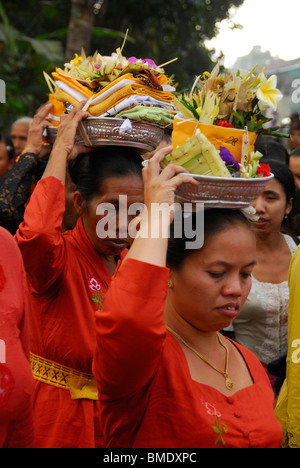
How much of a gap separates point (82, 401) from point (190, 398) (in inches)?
33.9

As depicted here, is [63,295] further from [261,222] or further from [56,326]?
[261,222]

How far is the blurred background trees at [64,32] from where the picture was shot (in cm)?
1069

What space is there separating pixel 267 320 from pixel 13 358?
8.12 feet

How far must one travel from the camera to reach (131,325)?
1.61m

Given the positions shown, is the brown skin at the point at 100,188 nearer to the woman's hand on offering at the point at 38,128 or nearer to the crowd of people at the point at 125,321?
the crowd of people at the point at 125,321

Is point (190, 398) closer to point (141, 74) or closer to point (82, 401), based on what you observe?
point (82, 401)

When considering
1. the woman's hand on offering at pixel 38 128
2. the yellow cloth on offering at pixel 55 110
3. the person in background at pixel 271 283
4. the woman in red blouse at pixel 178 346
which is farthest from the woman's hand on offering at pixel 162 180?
the person in background at pixel 271 283

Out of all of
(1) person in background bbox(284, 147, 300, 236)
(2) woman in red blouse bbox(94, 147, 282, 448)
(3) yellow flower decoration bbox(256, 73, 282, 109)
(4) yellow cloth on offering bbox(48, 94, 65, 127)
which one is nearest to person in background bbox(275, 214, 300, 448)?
(2) woman in red blouse bbox(94, 147, 282, 448)

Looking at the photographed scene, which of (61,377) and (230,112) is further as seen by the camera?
(61,377)

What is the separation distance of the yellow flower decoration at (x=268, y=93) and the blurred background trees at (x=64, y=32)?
320 inches

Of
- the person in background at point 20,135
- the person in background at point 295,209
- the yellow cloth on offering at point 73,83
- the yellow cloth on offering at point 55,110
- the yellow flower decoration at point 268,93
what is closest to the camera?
the yellow flower decoration at point 268,93

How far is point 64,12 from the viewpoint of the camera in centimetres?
1299

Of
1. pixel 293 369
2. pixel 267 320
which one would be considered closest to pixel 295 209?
pixel 267 320
